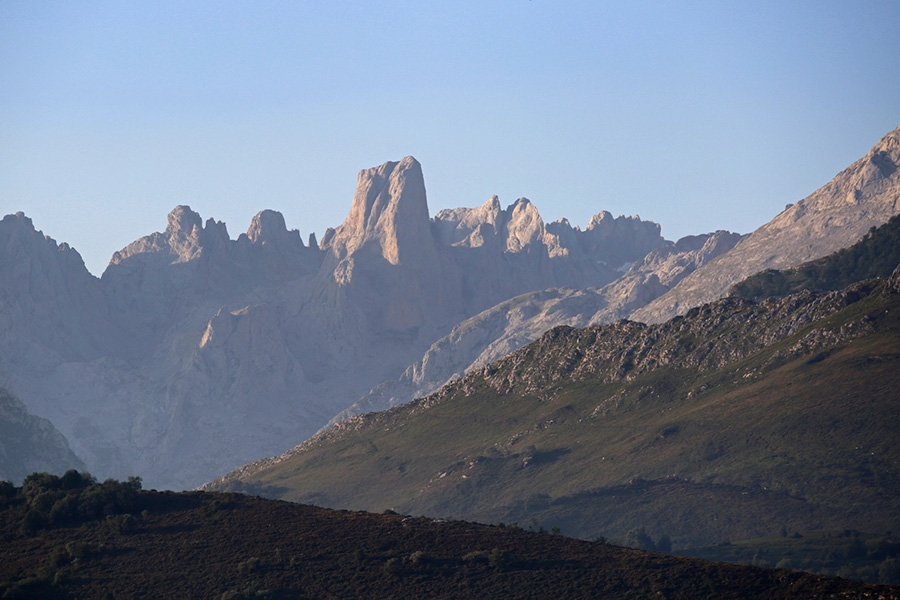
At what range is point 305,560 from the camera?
110 meters

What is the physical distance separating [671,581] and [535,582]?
11.8 m

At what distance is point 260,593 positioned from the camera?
10175cm

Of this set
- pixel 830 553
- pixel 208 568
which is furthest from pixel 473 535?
pixel 830 553

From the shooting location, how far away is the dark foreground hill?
102438 millimetres

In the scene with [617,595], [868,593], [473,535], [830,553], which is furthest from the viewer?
[830,553]

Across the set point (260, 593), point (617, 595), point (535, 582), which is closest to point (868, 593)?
point (617, 595)

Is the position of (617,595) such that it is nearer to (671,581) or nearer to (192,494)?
(671,581)

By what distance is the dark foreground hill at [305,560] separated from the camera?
102 metres

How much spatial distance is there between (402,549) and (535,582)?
549 inches

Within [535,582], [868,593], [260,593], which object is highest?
[260,593]

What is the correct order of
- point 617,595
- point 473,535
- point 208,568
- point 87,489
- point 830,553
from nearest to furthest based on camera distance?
point 617,595
point 208,568
point 473,535
point 87,489
point 830,553

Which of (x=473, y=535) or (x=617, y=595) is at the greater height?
(x=473, y=535)

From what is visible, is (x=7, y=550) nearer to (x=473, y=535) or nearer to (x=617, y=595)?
(x=473, y=535)

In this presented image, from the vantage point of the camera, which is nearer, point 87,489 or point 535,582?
point 535,582
